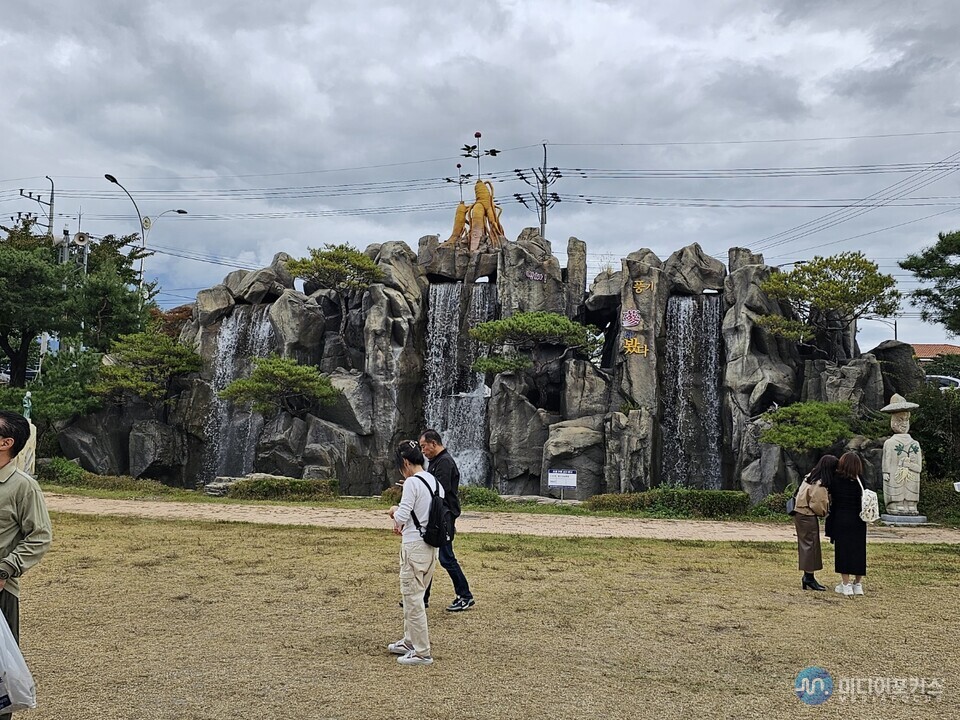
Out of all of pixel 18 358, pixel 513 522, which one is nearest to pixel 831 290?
pixel 513 522

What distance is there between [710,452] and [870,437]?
22.1 ft

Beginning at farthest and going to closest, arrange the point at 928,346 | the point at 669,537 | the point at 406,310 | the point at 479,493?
the point at 928,346 < the point at 406,310 < the point at 479,493 < the point at 669,537

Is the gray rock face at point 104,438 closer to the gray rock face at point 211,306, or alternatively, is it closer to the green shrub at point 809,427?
the gray rock face at point 211,306

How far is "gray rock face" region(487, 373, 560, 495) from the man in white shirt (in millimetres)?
20211

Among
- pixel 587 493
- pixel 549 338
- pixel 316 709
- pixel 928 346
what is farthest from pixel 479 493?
pixel 928 346

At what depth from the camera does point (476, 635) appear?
677 cm

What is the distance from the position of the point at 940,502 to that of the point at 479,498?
37.3 ft

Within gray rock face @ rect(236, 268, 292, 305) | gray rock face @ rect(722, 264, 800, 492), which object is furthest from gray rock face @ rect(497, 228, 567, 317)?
gray rock face @ rect(236, 268, 292, 305)

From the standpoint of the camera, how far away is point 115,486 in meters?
22.3

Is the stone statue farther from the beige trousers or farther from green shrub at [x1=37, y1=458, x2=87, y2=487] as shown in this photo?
green shrub at [x1=37, y1=458, x2=87, y2=487]

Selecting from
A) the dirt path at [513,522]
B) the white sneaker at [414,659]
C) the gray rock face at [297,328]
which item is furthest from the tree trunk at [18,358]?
the white sneaker at [414,659]

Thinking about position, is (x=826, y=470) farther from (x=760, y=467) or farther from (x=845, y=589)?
(x=760, y=467)

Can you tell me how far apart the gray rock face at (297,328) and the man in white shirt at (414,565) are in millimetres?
24817

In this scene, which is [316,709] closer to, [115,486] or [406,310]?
[115,486]
